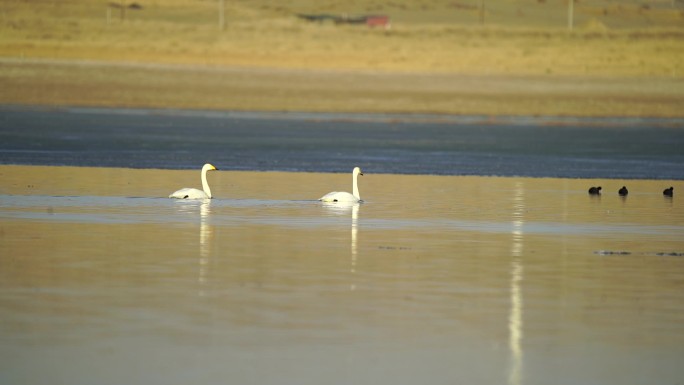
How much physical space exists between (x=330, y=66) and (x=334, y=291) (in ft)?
153

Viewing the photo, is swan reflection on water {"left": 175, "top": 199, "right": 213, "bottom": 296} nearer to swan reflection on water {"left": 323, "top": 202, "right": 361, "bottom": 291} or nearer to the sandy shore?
swan reflection on water {"left": 323, "top": 202, "right": 361, "bottom": 291}

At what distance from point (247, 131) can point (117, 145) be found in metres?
5.24

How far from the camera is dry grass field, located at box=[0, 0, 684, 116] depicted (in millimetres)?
45594

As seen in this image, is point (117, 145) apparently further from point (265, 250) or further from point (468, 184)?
point (265, 250)

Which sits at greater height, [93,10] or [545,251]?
[93,10]

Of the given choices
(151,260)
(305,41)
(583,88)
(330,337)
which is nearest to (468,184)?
(151,260)

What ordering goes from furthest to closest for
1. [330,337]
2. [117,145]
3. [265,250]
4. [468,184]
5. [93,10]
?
[93,10] → [117,145] → [468,184] → [265,250] → [330,337]

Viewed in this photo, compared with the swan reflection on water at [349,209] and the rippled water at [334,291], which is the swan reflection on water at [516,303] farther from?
the swan reflection on water at [349,209]

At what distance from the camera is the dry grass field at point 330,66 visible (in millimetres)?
45594

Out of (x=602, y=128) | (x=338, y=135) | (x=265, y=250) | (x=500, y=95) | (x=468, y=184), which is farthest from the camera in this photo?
(x=500, y=95)

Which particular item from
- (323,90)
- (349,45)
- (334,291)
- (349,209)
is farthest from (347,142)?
(349,45)

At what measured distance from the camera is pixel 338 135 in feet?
118

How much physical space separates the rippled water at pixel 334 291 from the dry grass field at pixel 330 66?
23787 mm

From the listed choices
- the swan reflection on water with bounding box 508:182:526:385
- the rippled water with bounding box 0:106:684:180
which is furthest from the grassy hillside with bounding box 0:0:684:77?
the swan reflection on water with bounding box 508:182:526:385
